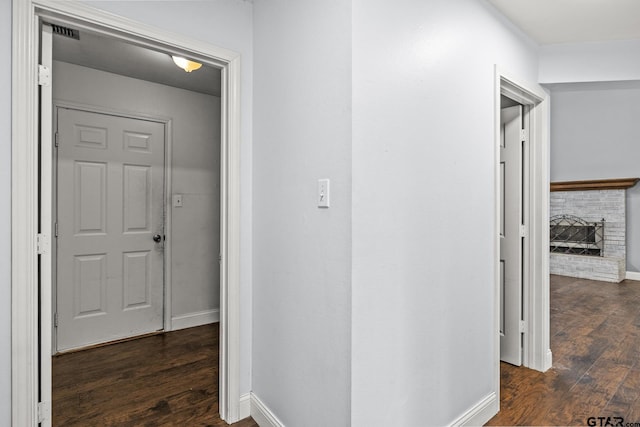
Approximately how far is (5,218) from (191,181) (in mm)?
2309

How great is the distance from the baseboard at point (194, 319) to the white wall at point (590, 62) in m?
3.72

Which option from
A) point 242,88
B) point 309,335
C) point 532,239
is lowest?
point 309,335

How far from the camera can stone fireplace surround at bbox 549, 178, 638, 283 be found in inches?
238

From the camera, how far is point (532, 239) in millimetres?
2641

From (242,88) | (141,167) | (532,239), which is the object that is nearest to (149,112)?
(141,167)

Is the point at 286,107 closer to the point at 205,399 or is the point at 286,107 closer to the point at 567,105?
the point at 205,399

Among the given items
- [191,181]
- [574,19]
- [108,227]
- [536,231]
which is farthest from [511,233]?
[108,227]

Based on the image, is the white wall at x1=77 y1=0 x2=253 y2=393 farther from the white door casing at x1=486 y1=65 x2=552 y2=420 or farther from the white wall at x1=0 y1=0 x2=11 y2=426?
the white door casing at x1=486 y1=65 x2=552 y2=420

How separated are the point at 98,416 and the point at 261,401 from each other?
1.02m

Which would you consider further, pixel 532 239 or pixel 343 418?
pixel 532 239

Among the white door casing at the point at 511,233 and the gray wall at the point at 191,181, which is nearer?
the white door casing at the point at 511,233

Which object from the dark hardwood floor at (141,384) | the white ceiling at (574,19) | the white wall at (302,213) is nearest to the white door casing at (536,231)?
the white ceiling at (574,19)

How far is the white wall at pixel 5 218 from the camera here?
4.76 ft

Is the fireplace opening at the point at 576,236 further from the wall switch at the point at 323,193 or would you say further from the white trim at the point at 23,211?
the white trim at the point at 23,211
